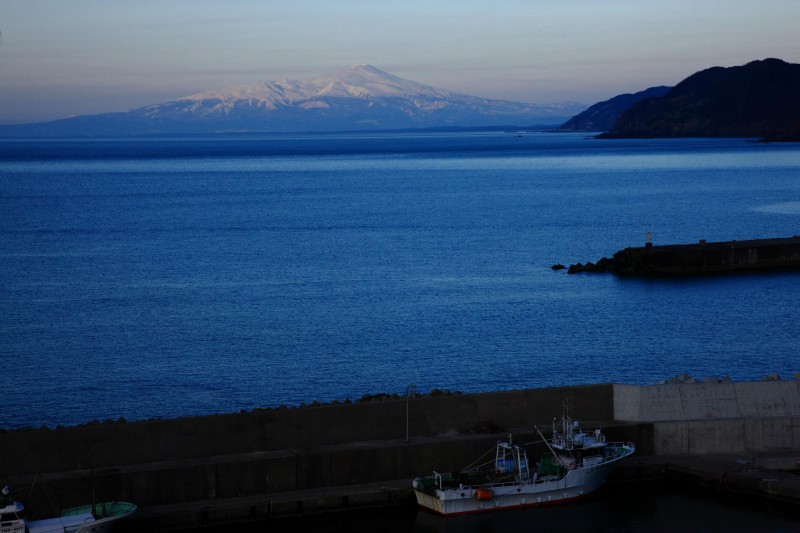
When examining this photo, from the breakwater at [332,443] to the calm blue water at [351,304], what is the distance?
458 inches

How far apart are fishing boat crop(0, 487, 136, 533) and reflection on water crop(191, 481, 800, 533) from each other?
2712mm

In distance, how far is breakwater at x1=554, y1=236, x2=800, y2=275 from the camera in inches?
2741

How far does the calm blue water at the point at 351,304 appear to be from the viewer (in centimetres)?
4078

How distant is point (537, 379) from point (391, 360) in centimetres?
610

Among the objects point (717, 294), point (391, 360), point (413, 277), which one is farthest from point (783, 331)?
point (413, 277)

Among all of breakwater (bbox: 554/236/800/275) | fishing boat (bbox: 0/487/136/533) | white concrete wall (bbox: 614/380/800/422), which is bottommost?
breakwater (bbox: 554/236/800/275)

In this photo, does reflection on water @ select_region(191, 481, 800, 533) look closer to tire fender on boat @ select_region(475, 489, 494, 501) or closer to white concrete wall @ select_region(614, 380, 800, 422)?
tire fender on boat @ select_region(475, 489, 494, 501)

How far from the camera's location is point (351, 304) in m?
56.4

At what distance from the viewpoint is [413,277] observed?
2581 inches

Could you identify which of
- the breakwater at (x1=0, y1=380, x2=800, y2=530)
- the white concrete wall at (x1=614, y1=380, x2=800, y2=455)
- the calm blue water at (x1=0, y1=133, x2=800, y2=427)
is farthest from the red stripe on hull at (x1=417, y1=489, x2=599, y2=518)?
the calm blue water at (x1=0, y1=133, x2=800, y2=427)

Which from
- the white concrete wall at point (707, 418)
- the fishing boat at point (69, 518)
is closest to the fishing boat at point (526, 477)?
the white concrete wall at point (707, 418)

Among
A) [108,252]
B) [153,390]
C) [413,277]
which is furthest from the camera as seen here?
[108,252]

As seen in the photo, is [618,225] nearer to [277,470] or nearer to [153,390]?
[153,390]

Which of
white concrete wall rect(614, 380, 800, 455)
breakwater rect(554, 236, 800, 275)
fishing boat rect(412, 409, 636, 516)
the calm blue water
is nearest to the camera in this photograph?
fishing boat rect(412, 409, 636, 516)
